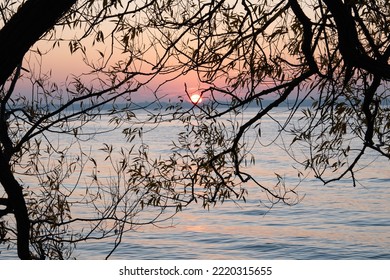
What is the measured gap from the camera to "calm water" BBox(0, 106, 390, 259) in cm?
1583

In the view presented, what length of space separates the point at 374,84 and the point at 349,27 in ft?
2.65

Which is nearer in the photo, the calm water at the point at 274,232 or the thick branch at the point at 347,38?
the thick branch at the point at 347,38

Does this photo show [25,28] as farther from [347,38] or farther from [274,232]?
[274,232]

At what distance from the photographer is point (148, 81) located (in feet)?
16.7

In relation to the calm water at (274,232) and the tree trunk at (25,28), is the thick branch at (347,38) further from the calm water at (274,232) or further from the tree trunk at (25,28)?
the calm water at (274,232)

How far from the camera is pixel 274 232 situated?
1781cm

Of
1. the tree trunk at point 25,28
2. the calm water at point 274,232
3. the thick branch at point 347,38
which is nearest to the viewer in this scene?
the tree trunk at point 25,28

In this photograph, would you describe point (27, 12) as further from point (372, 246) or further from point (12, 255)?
point (372, 246)

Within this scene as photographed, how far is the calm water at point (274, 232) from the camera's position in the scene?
15828 millimetres

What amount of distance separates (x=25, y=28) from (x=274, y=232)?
49.0ft

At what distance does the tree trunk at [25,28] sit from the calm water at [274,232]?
30.4 feet

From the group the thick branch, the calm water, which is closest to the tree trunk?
the thick branch

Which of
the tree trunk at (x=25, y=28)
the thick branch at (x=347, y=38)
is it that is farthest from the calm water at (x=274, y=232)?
the tree trunk at (x=25, y=28)

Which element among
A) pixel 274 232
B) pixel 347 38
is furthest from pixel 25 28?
pixel 274 232
